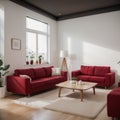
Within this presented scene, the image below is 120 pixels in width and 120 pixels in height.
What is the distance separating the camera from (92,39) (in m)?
6.90

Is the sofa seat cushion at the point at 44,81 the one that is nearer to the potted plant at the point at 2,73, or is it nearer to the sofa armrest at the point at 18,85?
the sofa armrest at the point at 18,85

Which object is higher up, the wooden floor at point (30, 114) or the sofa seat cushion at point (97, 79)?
the sofa seat cushion at point (97, 79)

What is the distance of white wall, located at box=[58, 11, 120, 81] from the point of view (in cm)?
645

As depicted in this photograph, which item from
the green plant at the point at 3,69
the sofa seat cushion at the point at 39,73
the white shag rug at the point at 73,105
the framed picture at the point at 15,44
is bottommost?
the white shag rug at the point at 73,105

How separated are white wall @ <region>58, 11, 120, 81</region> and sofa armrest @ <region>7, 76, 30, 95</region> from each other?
326 cm

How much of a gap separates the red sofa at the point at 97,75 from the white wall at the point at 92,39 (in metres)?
0.36

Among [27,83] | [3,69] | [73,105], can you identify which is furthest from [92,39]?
[3,69]

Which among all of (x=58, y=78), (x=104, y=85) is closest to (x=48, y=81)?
(x=58, y=78)

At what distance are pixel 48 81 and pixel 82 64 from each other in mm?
2347

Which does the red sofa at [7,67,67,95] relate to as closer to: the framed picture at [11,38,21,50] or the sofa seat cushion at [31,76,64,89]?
the sofa seat cushion at [31,76,64,89]

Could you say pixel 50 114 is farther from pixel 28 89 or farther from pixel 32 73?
pixel 32 73

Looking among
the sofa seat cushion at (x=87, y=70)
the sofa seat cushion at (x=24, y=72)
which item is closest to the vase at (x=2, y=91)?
the sofa seat cushion at (x=24, y=72)

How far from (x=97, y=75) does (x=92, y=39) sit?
5.39ft

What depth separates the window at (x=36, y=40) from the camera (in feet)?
20.5
